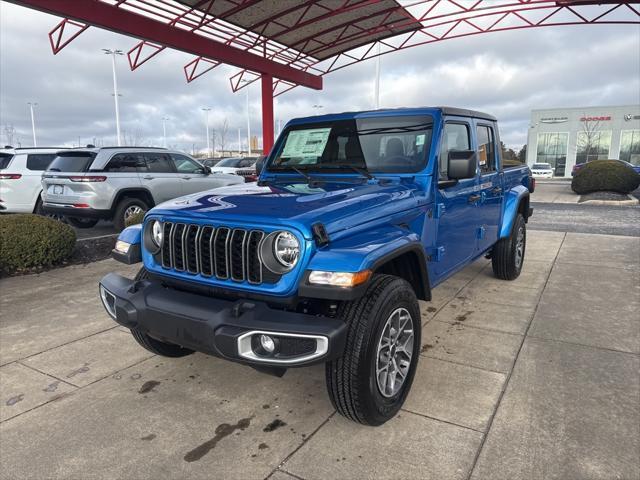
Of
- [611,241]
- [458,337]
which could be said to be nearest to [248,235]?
[458,337]

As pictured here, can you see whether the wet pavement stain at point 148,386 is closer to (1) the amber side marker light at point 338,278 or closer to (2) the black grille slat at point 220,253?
(2) the black grille slat at point 220,253

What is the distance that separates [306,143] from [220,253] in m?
1.86

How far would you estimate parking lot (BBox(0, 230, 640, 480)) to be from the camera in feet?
7.89

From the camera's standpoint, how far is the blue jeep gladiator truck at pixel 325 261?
90.6 inches

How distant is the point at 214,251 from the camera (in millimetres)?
2594

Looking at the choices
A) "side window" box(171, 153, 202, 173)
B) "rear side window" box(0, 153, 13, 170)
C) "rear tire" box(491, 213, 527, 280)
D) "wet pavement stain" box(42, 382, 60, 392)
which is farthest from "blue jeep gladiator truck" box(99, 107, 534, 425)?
"rear side window" box(0, 153, 13, 170)

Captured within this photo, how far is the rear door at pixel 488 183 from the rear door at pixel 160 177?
6.71 m

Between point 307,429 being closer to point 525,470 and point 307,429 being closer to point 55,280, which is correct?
point 525,470

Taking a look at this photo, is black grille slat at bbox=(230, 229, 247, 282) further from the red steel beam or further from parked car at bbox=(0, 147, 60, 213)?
parked car at bbox=(0, 147, 60, 213)

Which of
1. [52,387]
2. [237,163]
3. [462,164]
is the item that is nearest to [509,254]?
[462,164]

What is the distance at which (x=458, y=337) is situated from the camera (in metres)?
4.06

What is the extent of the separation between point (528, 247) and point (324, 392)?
6.34 meters

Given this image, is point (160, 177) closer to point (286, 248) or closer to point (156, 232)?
point (156, 232)

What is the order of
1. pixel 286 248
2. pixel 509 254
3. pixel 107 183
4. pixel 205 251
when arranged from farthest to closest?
pixel 107 183, pixel 509 254, pixel 205 251, pixel 286 248
